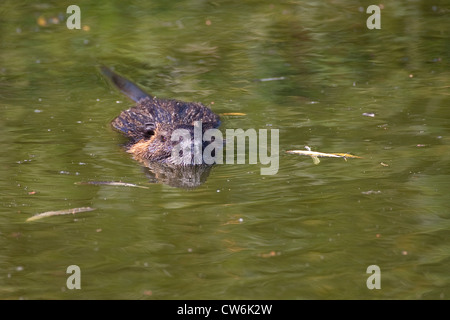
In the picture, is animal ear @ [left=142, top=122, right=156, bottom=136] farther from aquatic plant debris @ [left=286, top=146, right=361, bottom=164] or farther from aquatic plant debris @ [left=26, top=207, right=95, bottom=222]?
aquatic plant debris @ [left=26, top=207, right=95, bottom=222]

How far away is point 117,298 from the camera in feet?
12.5

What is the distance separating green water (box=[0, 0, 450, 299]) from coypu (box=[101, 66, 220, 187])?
0.18 meters

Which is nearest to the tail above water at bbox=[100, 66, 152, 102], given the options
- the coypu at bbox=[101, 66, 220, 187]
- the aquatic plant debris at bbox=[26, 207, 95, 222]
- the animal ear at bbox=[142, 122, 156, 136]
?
the coypu at bbox=[101, 66, 220, 187]

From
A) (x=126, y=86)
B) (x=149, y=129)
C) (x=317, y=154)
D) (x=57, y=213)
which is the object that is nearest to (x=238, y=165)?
(x=317, y=154)

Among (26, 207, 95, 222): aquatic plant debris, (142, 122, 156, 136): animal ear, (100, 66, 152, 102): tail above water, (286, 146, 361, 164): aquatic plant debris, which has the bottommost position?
(26, 207, 95, 222): aquatic plant debris

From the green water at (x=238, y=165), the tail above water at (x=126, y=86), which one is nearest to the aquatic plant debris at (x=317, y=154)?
the green water at (x=238, y=165)

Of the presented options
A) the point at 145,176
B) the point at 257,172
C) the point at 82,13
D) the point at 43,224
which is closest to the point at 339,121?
the point at 257,172

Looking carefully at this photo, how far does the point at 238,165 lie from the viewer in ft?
19.4

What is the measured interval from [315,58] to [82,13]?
3.65 meters

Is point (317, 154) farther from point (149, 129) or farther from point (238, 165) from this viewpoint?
point (149, 129)

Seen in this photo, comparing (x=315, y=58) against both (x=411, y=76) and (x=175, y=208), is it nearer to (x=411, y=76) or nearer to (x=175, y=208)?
(x=411, y=76)

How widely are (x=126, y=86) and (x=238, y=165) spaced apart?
9.09 ft

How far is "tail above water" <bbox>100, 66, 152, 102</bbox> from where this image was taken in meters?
8.03
